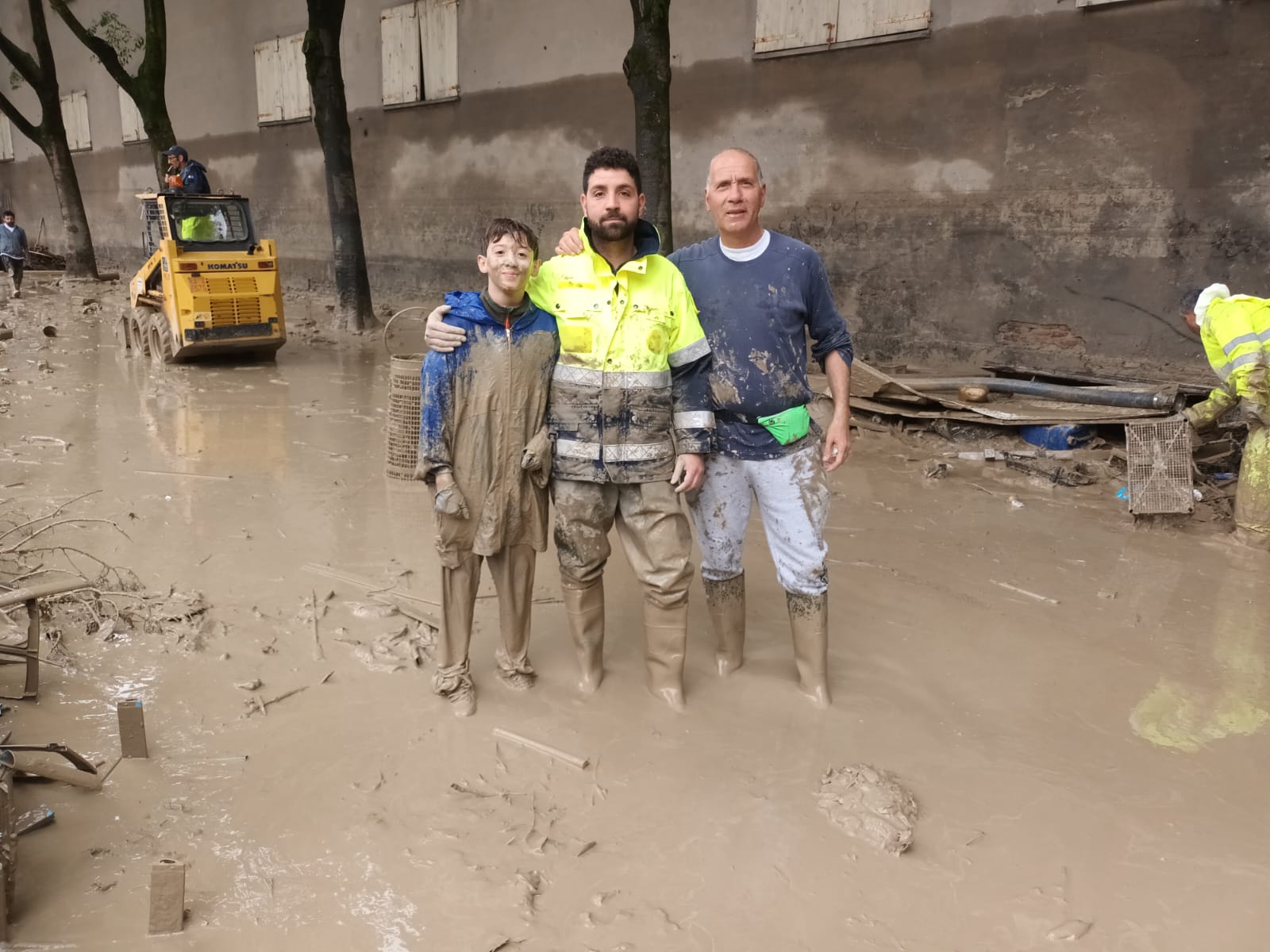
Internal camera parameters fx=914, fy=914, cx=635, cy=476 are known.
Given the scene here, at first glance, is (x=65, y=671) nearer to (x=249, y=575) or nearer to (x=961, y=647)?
(x=249, y=575)

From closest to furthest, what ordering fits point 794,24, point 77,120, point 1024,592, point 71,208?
point 1024,592 → point 794,24 → point 71,208 → point 77,120

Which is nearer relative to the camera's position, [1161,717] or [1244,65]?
[1161,717]

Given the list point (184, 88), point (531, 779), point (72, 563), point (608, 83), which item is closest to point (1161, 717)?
point (531, 779)

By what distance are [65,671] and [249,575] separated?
1.04 metres

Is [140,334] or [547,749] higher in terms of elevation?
[140,334]

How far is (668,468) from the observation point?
321 cm

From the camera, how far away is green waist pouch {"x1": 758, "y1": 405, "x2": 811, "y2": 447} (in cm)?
326

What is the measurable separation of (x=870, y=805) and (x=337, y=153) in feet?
37.7

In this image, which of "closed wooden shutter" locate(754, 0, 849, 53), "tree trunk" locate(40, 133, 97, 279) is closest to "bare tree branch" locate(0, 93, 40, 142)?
"tree trunk" locate(40, 133, 97, 279)

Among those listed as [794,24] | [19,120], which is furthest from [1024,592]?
[19,120]

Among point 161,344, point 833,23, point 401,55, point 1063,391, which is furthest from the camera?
point 401,55

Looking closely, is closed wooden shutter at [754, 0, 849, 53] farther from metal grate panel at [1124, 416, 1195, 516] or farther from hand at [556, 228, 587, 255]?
hand at [556, 228, 587, 255]

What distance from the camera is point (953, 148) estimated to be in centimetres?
899

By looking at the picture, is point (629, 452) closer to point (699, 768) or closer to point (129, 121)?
point (699, 768)
